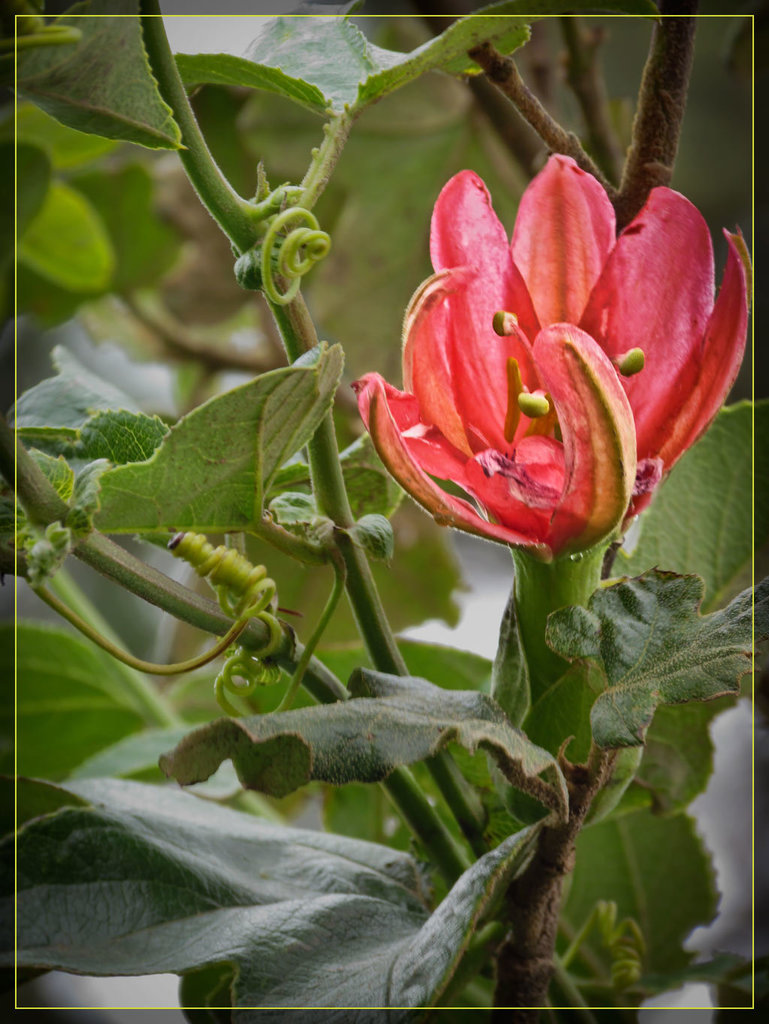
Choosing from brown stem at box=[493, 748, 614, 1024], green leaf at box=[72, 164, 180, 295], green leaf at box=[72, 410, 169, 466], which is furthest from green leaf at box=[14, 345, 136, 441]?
green leaf at box=[72, 164, 180, 295]

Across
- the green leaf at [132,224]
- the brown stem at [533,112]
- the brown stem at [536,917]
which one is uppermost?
the green leaf at [132,224]

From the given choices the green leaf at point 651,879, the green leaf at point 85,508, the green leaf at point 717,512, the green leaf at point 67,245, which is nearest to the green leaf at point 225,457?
the green leaf at point 85,508

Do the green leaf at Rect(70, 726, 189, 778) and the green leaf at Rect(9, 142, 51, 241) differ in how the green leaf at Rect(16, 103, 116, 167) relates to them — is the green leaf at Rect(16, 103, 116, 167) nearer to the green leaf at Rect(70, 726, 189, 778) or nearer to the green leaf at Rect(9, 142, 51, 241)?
the green leaf at Rect(9, 142, 51, 241)

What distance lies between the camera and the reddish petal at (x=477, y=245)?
0.69ft

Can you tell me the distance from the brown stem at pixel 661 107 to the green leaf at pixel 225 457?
93 mm

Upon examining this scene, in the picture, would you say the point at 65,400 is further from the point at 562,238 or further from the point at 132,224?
the point at 132,224

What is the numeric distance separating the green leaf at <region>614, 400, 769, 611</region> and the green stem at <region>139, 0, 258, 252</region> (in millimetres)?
135

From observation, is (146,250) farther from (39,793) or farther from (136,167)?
(39,793)

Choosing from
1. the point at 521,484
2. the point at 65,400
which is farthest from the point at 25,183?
the point at 521,484

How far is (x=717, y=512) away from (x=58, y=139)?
0.36 m

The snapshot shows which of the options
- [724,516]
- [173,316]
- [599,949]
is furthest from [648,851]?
[173,316]

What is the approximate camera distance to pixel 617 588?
195mm

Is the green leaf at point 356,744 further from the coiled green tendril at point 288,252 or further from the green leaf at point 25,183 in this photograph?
the green leaf at point 25,183

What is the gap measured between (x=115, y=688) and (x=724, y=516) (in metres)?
0.30
